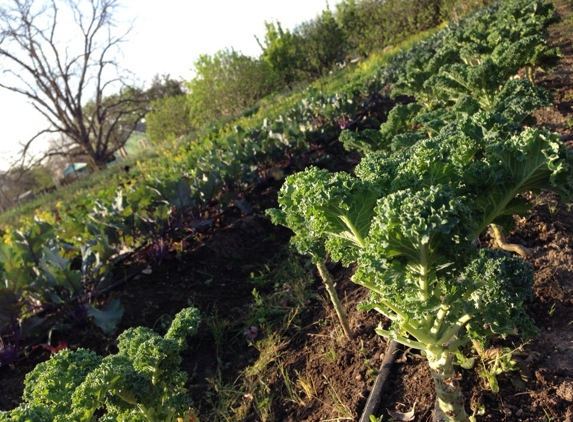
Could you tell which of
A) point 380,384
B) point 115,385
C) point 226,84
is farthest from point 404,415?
point 226,84

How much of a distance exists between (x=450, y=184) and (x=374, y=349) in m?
1.27

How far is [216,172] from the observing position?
5.61 m

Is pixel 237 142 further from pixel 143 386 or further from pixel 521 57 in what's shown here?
pixel 143 386

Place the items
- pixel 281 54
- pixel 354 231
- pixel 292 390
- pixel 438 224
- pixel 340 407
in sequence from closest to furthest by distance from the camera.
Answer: pixel 438 224, pixel 354 231, pixel 340 407, pixel 292 390, pixel 281 54

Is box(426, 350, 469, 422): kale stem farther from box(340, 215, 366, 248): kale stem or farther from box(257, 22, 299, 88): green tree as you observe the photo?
box(257, 22, 299, 88): green tree

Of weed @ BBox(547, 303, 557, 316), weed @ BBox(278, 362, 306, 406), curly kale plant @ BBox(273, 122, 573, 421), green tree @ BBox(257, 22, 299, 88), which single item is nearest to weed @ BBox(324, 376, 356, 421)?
weed @ BBox(278, 362, 306, 406)

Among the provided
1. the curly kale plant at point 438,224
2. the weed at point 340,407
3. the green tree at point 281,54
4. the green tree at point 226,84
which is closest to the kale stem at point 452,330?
the curly kale plant at point 438,224

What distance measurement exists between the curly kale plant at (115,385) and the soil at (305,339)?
2.40ft

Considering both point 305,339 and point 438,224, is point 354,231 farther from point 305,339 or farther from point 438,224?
point 305,339

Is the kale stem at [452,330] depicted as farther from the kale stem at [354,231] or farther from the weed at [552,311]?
the weed at [552,311]

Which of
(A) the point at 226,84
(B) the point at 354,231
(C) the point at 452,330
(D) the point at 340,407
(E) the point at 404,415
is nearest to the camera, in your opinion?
(B) the point at 354,231

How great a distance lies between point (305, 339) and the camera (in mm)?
3074

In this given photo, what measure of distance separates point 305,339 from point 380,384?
0.85m

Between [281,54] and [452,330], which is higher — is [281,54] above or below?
above
